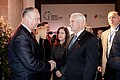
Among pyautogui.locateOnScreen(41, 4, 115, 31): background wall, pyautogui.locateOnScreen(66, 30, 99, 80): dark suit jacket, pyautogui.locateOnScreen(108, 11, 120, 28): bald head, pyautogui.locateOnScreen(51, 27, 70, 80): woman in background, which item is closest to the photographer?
pyautogui.locateOnScreen(66, 30, 99, 80): dark suit jacket

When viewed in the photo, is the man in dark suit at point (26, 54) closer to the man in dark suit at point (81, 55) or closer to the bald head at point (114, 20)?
the man in dark suit at point (81, 55)

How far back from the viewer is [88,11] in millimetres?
11375

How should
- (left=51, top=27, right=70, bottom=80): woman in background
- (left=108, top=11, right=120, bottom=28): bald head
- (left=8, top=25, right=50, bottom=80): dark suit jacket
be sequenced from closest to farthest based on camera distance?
(left=8, top=25, right=50, bottom=80): dark suit jacket, (left=51, top=27, right=70, bottom=80): woman in background, (left=108, top=11, right=120, bottom=28): bald head

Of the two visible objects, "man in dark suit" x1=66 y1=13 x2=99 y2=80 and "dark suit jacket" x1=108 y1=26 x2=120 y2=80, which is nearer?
"dark suit jacket" x1=108 y1=26 x2=120 y2=80

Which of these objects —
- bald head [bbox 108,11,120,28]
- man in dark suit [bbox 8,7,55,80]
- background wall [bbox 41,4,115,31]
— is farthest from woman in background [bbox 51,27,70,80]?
background wall [bbox 41,4,115,31]

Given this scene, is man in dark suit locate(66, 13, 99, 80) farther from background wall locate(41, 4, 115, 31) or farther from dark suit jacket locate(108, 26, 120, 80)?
background wall locate(41, 4, 115, 31)

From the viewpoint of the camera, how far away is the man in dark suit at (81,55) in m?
3.46

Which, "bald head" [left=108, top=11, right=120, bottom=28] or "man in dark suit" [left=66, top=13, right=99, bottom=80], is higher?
"bald head" [left=108, top=11, right=120, bottom=28]

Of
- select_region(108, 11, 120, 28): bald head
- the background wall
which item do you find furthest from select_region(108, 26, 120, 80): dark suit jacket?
the background wall

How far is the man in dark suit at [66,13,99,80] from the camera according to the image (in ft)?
11.4

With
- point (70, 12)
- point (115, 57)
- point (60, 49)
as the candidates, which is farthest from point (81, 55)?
point (70, 12)

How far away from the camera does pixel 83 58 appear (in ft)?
11.5

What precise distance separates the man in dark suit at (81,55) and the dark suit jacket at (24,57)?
1.19 feet

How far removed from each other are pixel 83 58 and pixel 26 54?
2.41 feet
